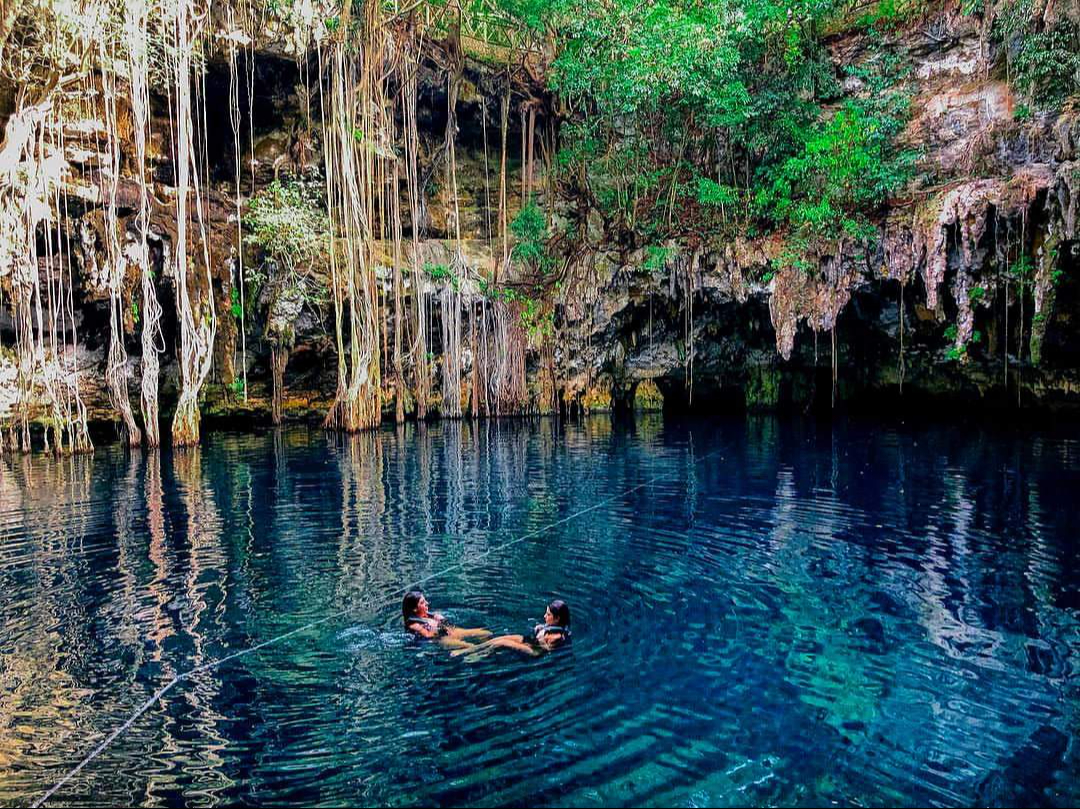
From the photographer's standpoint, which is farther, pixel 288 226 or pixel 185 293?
pixel 288 226

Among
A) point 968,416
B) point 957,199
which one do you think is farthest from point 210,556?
point 968,416

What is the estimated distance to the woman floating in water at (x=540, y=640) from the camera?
4895mm

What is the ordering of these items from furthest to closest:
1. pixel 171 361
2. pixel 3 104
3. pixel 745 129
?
1. pixel 745 129
2. pixel 171 361
3. pixel 3 104

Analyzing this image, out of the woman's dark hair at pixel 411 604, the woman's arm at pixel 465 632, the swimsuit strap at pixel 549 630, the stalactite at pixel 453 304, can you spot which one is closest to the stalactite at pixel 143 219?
the stalactite at pixel 453 304

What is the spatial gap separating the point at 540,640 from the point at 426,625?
32.2 inches

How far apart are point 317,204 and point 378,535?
15958mm

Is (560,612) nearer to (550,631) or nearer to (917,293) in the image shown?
(550,631)

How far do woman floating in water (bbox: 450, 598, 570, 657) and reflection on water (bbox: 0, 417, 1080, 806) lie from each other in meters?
0.15

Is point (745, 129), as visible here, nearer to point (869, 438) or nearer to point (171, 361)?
point (869, 438)

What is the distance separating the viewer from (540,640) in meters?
4.91

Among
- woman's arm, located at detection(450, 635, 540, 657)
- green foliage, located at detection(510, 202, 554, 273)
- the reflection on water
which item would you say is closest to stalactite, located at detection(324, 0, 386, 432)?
green foliage, located at detection(510, 202, 554, 273)

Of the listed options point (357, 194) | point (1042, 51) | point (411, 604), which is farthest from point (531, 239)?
point (411, 604)

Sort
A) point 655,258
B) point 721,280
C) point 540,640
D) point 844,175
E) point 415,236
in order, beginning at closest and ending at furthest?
point 540,640 → point 844,175 → point 415,236 → point 721,280 → point 655,258

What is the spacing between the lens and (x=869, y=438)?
16.2m
